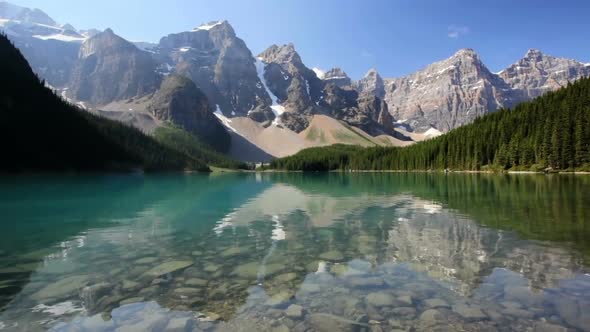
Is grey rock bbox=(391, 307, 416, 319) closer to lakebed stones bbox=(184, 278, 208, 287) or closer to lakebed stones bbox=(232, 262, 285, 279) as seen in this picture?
lakebed stones bbox=(232, 262, 285, 279)

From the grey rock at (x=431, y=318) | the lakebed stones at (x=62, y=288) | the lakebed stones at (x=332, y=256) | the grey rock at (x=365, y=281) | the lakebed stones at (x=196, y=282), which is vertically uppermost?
the grey rock at (x=431, y=318)

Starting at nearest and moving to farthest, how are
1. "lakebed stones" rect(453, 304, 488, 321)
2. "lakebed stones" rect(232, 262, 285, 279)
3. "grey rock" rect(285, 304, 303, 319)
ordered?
1. "lakebed stones" rect(453, 304, 488, 321)
2. "grey rock" rect(285, 304, 303, 319)
3. "lakebed stones" rect(232, 262, 285, 279)

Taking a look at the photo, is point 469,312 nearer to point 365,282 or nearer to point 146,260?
point 365,282

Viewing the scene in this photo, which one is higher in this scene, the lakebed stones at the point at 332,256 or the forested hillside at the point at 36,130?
the forested hillside at the point at 36,130

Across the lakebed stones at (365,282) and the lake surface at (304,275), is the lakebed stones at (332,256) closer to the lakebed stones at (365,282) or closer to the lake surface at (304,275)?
the lake surface at (304,275)

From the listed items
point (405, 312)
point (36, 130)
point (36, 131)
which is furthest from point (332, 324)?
point (36, 130)

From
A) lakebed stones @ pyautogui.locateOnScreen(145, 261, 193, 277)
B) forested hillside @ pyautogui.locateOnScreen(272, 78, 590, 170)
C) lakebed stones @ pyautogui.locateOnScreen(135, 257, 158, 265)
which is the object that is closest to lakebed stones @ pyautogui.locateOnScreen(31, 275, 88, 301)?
lakebed stones @ pyautogui.locateOnScreen(145, 261, 193, 277)

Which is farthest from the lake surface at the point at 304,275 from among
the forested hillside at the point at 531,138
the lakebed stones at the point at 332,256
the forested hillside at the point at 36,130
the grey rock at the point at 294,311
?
the forested hillside at the point at 36,130

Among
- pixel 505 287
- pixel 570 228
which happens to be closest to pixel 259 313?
pixel 505 287

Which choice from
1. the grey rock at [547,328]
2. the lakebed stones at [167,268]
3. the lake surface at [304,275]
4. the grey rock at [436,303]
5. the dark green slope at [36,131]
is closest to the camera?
the grey rock at [547,328]

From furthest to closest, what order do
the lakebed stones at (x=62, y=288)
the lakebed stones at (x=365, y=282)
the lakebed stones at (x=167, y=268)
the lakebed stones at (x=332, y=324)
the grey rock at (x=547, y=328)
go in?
the lakebed stones at (x=167, y=268) < the lakebed stones at (x=365, y=282) < the lakebed stones at (x=62, y=288) < the lakebed stones at (x=332, y=324) < the grey rock at (x=547, y=328)

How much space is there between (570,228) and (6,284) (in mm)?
29634

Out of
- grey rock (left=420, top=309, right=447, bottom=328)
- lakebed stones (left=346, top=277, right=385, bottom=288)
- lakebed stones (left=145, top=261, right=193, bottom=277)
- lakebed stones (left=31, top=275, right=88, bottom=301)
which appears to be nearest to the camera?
grey rock (left=420, top=309, right=447, bottom=328)

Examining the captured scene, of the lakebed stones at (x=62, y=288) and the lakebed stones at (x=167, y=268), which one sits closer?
the lakebed stones at (x=62, y=288)
